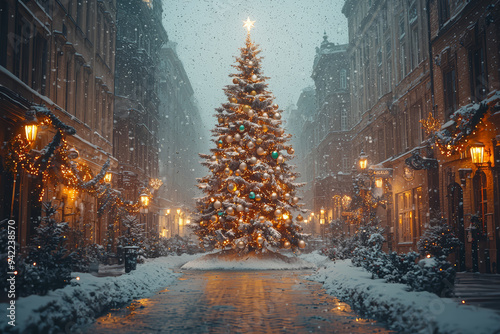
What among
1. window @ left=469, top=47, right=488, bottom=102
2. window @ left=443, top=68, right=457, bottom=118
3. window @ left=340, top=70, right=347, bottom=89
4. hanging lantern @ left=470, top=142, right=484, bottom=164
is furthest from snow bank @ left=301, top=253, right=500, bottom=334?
window @ left=340, top=70, right=347, bottom=89

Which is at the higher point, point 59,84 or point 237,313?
point 59,84

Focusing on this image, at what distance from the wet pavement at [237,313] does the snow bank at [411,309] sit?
1.02 ft

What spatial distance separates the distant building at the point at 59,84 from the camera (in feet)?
58.1

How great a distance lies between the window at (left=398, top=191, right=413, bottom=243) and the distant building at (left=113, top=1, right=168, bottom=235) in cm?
1688

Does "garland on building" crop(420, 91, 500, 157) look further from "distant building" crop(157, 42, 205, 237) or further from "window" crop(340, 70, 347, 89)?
"window" crop(340, 70, 347, 89)

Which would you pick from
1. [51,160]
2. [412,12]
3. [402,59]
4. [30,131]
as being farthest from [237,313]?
[402,59]

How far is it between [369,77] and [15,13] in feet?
90.5

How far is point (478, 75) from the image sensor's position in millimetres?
19984

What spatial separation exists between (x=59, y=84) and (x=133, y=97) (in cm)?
2095

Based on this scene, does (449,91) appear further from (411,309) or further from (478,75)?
(411,309)

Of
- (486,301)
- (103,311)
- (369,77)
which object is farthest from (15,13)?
(369,77)

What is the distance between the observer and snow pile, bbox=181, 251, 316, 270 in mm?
25000

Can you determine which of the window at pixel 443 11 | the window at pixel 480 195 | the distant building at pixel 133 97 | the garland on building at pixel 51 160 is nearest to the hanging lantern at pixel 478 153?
the window at pixel 480 195

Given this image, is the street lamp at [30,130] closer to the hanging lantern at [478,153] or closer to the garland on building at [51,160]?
the garland on building at [51,160]
